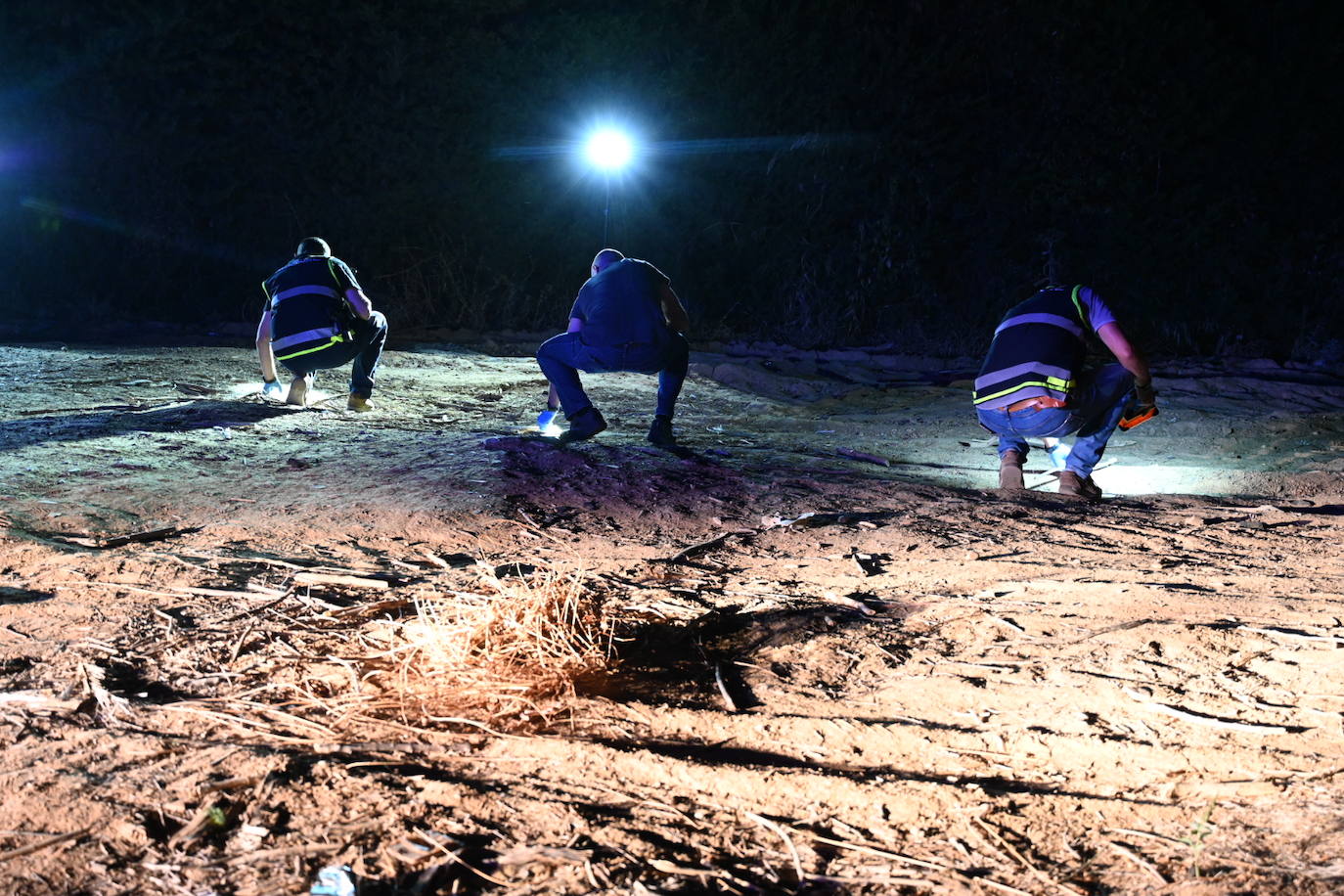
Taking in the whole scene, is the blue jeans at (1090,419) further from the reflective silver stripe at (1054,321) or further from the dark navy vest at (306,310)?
the dark navy vest at (306,310)

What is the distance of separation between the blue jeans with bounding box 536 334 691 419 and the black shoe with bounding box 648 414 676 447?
39mm

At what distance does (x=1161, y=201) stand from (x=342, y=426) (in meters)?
11.2

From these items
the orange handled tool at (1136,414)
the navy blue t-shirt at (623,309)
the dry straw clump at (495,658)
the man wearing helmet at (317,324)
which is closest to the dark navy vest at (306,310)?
the man wearing helmet at (317,324)

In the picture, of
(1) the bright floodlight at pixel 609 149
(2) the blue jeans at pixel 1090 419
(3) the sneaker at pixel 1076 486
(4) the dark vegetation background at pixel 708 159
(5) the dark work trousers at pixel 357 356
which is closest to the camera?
(3) the sneaker at pixel 1076 486

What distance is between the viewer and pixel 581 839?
1888 mm

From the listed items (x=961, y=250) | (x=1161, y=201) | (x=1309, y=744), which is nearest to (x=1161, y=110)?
(x=1161, y=201)

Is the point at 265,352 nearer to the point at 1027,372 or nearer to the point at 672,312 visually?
the point at 672,312

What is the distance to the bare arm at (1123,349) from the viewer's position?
532 cm

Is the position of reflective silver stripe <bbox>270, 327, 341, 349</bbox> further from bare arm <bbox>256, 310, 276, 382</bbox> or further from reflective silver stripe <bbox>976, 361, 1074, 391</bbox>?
reflective silver stripe <bbox>976, 361, 1074, 391</bbox>

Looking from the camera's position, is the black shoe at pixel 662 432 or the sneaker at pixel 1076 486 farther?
the black shoe at pixel 662 432

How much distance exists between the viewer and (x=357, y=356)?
25.1 feet

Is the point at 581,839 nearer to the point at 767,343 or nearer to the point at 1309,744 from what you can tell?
the point at 1309,744

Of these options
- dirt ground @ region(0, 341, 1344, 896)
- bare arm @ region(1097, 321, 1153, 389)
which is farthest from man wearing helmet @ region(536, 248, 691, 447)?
bare arm @ region(1097, 321, 1153, 389)

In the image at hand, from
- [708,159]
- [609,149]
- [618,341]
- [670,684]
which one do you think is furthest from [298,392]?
[708,159]
